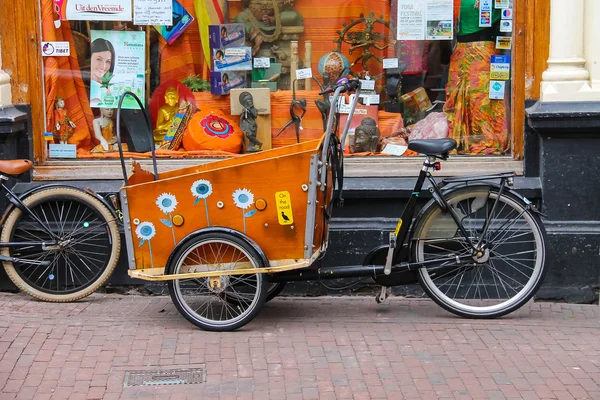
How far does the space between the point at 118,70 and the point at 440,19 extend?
252cm

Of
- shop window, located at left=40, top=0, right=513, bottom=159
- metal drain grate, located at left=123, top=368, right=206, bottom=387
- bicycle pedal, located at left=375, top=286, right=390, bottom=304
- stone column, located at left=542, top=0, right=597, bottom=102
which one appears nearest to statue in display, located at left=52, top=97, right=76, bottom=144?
shop window, located at left=40, top=0, right=513, bottom=159

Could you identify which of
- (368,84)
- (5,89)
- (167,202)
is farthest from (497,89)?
(5,89)

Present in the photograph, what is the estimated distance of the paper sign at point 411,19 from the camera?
24.3ft

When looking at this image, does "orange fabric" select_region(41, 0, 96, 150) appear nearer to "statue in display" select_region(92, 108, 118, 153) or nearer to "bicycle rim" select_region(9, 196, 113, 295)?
"statue in display" select_region(92, 108, 118, 153)

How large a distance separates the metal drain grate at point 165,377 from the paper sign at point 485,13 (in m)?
3.50

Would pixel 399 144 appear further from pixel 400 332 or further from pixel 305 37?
pixel 400 332

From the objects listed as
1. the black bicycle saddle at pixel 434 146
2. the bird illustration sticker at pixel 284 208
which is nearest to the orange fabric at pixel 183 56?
the bird illustration sticker at pixel 284 208

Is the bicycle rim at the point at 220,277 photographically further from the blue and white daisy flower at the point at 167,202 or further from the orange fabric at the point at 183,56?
the orange fabric at the point at 183,56

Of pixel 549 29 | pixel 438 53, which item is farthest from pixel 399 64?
pixel 549 29

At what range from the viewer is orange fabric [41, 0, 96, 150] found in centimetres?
738

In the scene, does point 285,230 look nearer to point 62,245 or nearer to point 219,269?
point 219,269

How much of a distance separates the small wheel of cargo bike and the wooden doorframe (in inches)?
75.0

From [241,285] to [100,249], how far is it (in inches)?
50.6

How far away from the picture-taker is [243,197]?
604 cm
